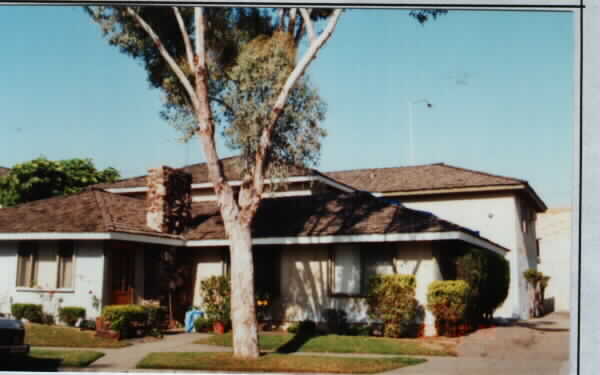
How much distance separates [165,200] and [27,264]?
440cm

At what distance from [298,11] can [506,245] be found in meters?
11.3

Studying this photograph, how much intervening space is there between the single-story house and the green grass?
3970 millimetres

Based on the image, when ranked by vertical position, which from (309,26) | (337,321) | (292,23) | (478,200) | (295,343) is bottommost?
(295,343)

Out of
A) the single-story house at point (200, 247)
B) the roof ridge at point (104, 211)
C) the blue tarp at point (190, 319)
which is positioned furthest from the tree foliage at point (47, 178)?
the blue tarp at point (190, 319)

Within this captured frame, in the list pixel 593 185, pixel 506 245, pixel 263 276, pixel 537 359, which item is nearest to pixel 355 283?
pixel 263 276

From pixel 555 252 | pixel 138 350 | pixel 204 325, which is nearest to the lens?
pixel 138 350

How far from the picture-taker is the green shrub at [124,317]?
1636cm

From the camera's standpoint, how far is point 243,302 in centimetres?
1488

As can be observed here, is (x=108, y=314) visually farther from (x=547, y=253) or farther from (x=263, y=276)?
(x=547, y=253)

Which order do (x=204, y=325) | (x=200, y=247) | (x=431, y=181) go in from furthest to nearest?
(x=431, y=181) < (x=200, y=247) < (x=204, y=325)

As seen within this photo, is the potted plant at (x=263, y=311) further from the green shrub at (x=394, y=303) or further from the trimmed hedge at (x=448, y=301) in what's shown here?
the trimmed hedge at (x=448, y=301)

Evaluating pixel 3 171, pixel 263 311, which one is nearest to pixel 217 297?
pixel 263 311

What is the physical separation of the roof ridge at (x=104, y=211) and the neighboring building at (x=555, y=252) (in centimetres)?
1734

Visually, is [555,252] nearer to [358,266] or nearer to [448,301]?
[448,301]
